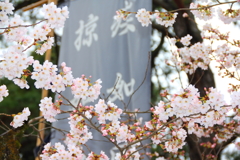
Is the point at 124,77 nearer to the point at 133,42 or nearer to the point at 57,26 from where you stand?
the point at 133,42

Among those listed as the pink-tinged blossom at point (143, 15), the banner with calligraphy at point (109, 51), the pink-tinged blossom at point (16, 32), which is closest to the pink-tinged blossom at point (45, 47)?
the pink-tinged blossom at point (16, 32)

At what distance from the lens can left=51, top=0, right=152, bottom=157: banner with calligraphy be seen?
3184 mm

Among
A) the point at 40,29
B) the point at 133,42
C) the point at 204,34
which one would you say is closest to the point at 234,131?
the point at 204,34

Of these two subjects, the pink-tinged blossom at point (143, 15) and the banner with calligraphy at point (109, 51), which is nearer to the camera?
the pink-tinged blossom at point (143, 15)

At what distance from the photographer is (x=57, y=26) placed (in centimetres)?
192

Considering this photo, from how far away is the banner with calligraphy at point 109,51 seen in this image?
3.18 meters

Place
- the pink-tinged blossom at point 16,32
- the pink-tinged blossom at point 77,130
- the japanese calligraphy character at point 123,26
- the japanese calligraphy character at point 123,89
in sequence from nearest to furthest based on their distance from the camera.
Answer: the pink-tinged blossom at point 16,32 < the pink-tinged blossom at point 77,130 < the japanese calligraphy character at point 123,89 < the japanese calligraphy character at point 123,26

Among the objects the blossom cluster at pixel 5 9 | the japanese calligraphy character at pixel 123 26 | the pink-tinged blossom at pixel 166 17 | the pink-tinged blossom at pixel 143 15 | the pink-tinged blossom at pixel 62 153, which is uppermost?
the japanese calligraphy character at pixel 123 26

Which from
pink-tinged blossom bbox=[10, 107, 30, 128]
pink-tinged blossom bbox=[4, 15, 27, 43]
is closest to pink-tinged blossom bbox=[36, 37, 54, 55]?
pink-tinged blossom bbox=[4, 15, 27, 43]

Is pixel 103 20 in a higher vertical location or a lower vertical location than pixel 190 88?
higher

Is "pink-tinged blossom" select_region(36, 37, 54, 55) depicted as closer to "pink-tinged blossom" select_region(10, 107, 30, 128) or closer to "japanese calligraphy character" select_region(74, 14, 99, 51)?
"pink-tinged blossom" select_region(10, 107, 30, 128)

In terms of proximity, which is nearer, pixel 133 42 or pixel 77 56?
pixel 133 42

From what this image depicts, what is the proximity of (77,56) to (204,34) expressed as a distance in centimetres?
136

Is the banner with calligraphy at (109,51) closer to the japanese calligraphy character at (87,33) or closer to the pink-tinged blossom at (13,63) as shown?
the japanese calligraphy character at (87,33)
